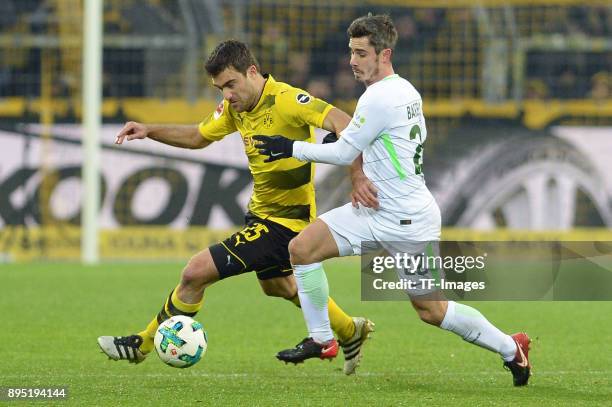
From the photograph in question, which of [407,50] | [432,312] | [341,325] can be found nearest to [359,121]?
[432,312]

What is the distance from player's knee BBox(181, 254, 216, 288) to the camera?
769 centimetres

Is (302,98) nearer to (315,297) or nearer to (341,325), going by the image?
(315,297)

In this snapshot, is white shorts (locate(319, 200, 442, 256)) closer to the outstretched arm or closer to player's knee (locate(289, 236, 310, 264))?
player's knee (locate(289, 236, 310, 264))

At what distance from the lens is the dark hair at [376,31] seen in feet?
23.5

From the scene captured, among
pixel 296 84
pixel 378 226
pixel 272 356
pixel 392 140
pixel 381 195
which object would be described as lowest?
pixel 272 356

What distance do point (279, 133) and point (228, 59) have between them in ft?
1.83

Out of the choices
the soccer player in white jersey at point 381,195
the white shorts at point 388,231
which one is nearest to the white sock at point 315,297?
the soccer player in white jersey at point 381,195

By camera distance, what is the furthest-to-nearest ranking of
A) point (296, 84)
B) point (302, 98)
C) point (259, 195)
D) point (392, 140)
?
point (296, 84)
point (259, 195)
point (302, 98)
point (392, 140)

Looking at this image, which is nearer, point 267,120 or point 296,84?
point 267,120

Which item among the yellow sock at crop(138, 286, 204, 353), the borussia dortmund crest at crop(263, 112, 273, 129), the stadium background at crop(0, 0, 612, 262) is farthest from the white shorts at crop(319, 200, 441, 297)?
the stadium background at crop(0, 0, 612, 262)

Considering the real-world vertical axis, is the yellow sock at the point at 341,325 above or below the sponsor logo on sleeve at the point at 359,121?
below

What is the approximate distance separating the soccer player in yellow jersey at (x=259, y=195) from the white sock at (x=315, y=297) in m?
0.12

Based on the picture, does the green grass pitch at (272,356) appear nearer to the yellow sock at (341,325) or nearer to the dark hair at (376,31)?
the yellow sock at (341,325)

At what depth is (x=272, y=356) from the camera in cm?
891
